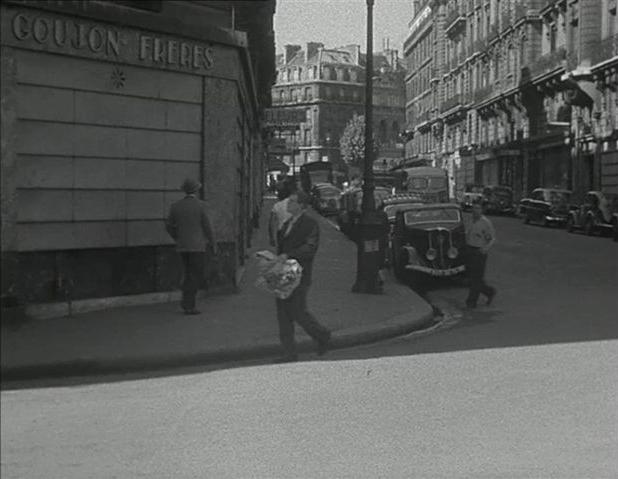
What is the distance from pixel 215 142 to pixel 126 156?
0.23 metres

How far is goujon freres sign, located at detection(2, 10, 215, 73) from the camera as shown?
51.1 inches

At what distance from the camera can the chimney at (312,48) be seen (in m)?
1.98

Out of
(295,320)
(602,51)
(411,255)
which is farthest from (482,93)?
(411,255)

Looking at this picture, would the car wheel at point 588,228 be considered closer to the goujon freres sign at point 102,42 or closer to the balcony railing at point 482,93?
the balcony railing at point 482,93

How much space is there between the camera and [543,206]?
10.7 metres

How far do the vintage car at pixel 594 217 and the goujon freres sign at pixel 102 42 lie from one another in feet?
16.9

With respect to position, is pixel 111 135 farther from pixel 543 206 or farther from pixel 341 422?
pixel 543 206

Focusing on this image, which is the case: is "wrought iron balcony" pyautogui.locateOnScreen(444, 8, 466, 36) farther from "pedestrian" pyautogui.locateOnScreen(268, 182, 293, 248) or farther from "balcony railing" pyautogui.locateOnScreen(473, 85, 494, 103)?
"pedestrian" pyautogui.locateOnScreen(268, 182, 293, 248)

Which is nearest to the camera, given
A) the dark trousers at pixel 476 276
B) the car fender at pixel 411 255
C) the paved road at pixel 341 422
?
the paved road at pixel 341 422

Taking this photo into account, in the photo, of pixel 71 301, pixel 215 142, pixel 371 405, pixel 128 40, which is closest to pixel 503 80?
pixel 371 405

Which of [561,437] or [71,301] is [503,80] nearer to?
[561,437]

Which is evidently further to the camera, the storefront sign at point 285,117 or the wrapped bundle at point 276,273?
the storefront sign at point 285,117

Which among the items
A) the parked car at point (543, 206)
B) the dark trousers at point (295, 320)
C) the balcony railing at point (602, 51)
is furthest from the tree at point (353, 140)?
the parked car at point (543, 206)

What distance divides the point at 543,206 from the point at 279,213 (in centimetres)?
934
